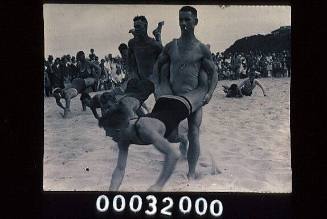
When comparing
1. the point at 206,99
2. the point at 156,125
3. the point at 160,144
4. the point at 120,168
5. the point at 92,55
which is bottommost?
the point at 120,168

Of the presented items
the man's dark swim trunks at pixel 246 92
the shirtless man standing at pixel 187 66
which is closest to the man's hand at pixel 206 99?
the shirtless man standing at pixel 187 66

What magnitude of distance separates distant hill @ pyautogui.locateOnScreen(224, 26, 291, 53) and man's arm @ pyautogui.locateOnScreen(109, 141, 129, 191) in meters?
0.83

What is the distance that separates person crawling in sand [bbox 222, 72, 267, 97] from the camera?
11.9 feet

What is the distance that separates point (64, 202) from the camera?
3.54m

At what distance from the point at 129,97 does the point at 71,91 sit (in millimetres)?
349

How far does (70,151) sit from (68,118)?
20 cm

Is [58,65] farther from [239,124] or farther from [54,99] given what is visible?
[239,124]

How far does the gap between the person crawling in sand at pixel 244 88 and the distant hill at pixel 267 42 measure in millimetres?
168

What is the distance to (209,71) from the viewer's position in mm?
3619

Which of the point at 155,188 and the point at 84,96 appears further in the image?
the point at 84,96

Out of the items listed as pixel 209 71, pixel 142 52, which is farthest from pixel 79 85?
pixel 209 71

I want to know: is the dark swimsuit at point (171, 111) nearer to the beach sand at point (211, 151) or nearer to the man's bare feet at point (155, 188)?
the beach sand at point (211, 151)

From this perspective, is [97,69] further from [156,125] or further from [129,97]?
[156,125]
